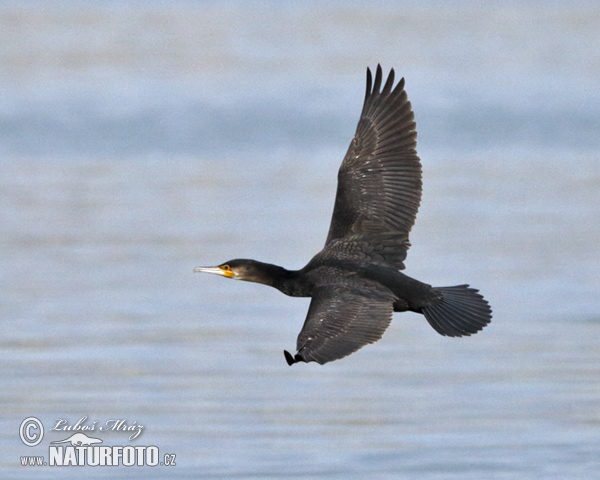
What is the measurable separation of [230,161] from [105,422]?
1005cm

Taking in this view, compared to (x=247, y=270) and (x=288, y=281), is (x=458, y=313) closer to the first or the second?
(x=288, y=281)

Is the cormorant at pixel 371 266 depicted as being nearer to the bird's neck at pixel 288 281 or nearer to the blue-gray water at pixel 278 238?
the bird's neck at pixel 288 281

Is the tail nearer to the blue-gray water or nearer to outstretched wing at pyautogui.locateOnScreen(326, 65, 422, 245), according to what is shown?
outstretched wing at pyautogui.locateOnScreen(326, 65, 422, 245)

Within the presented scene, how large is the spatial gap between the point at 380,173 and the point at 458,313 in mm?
1123

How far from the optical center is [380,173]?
8.49 meters

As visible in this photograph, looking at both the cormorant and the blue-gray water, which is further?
the blue-gray water

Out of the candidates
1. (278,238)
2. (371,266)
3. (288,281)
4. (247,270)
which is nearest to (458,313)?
(371,266)

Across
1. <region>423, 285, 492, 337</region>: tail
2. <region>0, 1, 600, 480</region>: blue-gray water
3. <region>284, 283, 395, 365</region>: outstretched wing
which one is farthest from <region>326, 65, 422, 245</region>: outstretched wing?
<region>0, 1, 600, 480</region>: blue-gray water

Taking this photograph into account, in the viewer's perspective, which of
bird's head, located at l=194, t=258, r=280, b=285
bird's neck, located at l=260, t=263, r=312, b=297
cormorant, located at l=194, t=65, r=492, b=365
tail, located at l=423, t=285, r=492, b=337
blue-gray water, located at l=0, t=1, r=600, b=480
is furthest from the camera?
blue-gray water, located at l=0, t=1, r=600, b=480

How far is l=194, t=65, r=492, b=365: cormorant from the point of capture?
739cm

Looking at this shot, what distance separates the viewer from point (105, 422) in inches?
349

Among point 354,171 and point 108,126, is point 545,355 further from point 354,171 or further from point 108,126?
point 108,126

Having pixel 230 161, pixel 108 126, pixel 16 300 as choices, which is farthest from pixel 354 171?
pixel 108 126

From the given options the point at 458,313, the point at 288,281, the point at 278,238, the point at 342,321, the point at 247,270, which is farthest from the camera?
the point at 278,238
